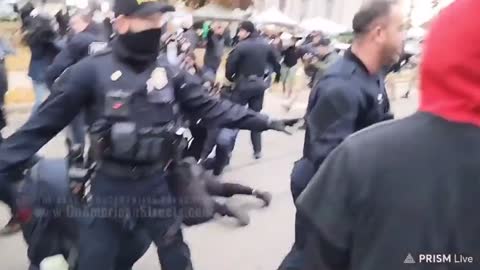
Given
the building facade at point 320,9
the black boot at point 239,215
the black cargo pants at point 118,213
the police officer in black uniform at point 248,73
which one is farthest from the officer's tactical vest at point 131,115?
the building facade at point 320,9

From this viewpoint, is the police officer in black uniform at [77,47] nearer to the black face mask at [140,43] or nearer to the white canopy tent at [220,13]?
the black face mask at [140,43]

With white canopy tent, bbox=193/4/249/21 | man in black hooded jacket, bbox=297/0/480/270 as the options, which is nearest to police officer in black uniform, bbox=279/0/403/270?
man in black hooded jacket, bbox=297/0/480/270

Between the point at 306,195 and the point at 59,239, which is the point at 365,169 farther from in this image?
the point at 59,239

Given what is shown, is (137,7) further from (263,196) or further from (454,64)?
(263,196)

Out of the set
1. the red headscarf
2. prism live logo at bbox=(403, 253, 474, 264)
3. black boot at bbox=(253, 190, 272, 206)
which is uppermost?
the red headscarf

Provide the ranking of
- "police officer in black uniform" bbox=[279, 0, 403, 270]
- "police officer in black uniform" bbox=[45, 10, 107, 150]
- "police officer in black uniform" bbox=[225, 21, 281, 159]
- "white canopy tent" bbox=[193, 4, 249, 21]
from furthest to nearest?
"white canopy tent" bbox=[193, 4, 249, 21], "police officer in black uniform" bbox=[225, 21, 281, 159], "police officer in black uniform" bbox=[45, 10, 107, 150], "police officer in black uniform" bbox=[279, 0, 403, 270]

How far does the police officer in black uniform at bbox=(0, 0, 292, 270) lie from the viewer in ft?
11.0

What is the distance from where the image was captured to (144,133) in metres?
3.34

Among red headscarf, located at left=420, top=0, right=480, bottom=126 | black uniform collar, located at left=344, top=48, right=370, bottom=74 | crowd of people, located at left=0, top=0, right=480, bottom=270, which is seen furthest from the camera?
black uniform collar, located at left=344, top=48, right=370, bottom=74

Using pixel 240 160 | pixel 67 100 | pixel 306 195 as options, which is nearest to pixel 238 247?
pixel 67 100

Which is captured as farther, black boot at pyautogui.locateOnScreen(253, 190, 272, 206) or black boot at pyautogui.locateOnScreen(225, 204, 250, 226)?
black boot at pyautogui.locateOnScreen(253, 190, 272, 206)

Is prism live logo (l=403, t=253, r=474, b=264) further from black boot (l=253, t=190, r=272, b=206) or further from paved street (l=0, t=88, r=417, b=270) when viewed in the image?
black boot (l=253, t=190, r=272, b=206)

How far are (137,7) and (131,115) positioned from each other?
48cm

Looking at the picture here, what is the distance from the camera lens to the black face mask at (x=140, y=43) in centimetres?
339
